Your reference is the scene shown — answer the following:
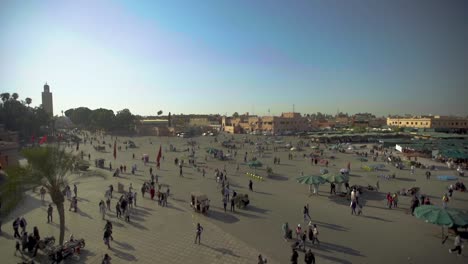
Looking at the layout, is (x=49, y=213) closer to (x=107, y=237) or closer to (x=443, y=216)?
(x=107, y=237)

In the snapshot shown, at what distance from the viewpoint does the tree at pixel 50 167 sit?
10.4 meters

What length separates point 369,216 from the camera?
1550 centimetres

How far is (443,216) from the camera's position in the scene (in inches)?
453

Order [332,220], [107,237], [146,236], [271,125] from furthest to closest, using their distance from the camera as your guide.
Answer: [271,125], [332,220], [146,236], [107,237]

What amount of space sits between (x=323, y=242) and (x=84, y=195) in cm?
1538

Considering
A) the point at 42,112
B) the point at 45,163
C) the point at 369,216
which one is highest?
the point at 42,112

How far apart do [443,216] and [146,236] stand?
12142mm

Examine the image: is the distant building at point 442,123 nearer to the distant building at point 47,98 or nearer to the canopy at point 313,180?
the canopy at point 313,180

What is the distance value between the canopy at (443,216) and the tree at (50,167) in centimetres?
1431

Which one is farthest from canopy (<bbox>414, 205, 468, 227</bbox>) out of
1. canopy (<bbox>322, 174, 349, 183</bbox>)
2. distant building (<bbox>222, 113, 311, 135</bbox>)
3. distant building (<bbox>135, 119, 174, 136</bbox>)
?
distant building (<bbox>135, 119, 174, 136</bbox>)

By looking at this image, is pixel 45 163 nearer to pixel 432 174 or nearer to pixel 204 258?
pixel 204 258

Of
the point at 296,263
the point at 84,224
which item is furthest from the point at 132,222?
the point at 296,263

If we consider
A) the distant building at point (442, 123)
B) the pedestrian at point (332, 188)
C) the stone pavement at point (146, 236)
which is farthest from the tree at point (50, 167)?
the distant building at point (442, 123)

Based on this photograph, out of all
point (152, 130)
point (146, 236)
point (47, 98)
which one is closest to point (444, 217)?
point (146, 236)
